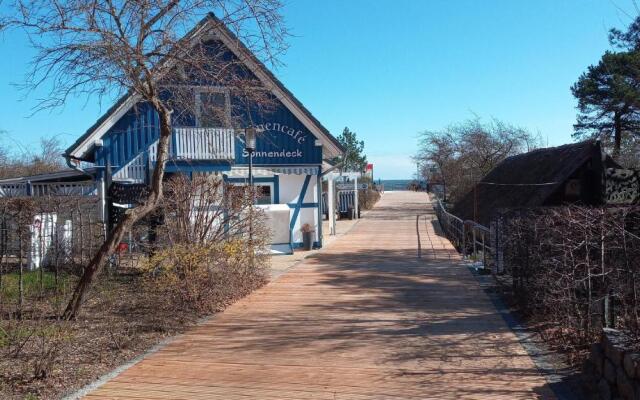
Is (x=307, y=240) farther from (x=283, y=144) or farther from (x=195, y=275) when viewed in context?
(x=195, y=275)

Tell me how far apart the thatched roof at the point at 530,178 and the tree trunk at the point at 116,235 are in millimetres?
6635

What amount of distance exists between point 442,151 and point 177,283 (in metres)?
28.7

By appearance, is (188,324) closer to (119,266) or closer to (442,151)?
(119,266)

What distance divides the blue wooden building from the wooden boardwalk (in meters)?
6.07

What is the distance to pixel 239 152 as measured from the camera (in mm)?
16438

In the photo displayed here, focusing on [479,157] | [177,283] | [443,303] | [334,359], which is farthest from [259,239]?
[479,157]

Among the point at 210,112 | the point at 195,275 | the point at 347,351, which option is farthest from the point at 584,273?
the point at 210,112

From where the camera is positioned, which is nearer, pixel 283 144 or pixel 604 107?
pixel 283 144

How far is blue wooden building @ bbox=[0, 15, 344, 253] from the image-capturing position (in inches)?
597

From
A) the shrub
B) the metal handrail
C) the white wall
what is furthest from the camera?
the white wall

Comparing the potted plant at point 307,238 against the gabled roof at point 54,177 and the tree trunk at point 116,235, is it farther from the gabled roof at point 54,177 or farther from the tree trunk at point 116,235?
the tree trunk at point 116,235

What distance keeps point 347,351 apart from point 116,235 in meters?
3.58

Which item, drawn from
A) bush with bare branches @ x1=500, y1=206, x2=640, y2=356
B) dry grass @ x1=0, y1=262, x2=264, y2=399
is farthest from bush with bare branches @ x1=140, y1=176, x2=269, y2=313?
bush with bare branches @ x1=500, y1=206, x2=640, y2=356

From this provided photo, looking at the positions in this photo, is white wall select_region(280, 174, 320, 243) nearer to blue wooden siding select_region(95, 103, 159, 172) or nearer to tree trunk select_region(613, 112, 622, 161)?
blue wooden siding select_region(95, 103, 159, 172)
